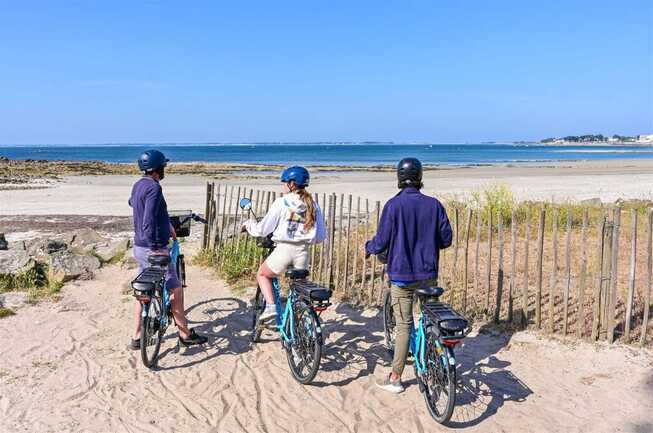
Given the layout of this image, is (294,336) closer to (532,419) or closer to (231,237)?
(532,419)

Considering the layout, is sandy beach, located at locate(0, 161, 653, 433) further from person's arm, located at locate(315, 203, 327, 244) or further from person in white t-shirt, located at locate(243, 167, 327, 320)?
person's arm, located at locate(315, 203, 327, 244)

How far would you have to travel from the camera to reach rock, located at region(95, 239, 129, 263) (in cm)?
998

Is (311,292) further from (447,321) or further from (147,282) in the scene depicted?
(147,282)

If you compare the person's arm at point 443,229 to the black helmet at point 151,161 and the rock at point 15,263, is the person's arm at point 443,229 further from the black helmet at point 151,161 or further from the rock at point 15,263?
the rock at point 15,263

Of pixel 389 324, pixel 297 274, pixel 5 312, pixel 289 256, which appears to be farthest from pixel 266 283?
pixel 5 312

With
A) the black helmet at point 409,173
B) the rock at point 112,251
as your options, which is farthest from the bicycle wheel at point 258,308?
the rock at point 112,251

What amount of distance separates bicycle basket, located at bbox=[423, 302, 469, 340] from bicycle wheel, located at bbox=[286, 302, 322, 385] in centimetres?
103

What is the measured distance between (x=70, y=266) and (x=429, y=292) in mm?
6570

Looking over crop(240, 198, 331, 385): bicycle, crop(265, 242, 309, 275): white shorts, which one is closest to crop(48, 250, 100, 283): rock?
crop(240, 198, 331, 385): bicycle

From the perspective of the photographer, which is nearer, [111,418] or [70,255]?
[111,418]

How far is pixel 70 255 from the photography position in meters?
9.26

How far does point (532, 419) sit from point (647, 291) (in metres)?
2.25

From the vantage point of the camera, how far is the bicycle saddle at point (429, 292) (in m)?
4.29

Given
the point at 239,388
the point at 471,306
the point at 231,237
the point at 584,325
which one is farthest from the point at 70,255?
the point at 584,325
